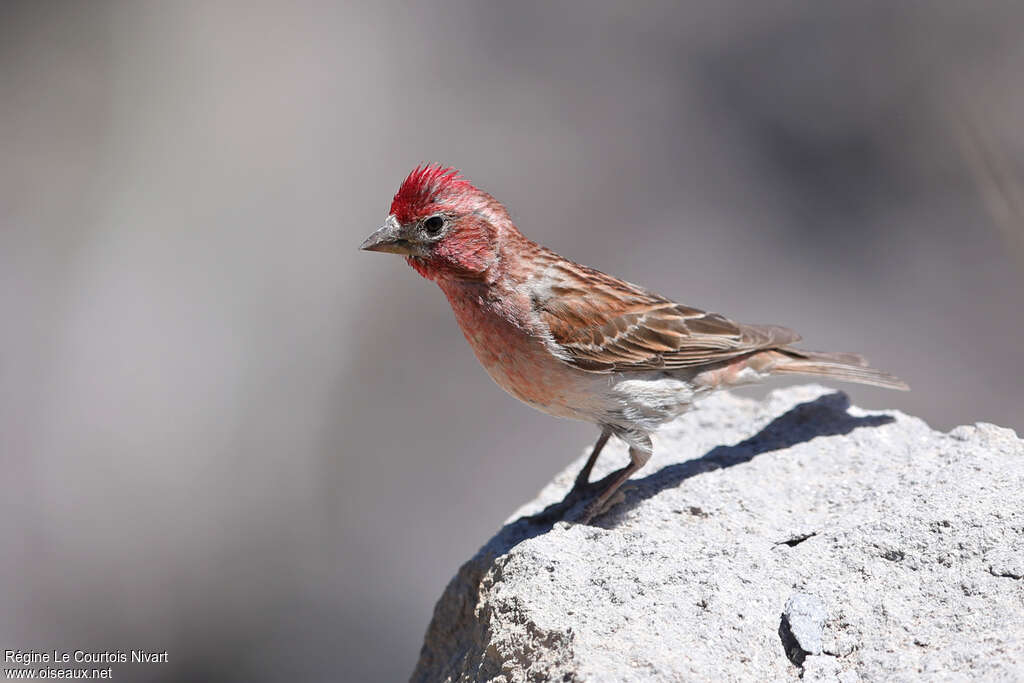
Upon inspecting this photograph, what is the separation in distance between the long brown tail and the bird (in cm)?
33

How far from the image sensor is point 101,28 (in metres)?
11.2

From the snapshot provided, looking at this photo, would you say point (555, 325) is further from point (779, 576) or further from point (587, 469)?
point (779, 576)

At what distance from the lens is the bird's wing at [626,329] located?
4.94 metres

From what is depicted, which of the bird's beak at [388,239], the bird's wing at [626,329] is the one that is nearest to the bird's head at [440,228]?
the bird's beak at [388,239]

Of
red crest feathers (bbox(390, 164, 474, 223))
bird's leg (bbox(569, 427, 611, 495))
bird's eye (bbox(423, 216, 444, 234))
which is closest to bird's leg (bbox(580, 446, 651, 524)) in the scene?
bird's leg (bbox(569, 427, 611, 495))

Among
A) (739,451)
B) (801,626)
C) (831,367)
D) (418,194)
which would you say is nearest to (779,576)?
(801,626)

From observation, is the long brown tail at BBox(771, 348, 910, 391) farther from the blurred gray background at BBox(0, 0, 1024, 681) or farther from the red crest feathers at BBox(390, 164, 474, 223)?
the blurred gray background at BBox(0, 0, 1024, 681)

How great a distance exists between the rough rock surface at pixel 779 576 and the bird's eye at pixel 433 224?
4.31 feet

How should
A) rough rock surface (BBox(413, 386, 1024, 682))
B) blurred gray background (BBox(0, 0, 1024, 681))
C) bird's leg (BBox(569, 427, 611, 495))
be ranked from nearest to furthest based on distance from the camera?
rough rock surface (BBox(413, 386, 1024, 682)) → bird's leg (BBox(569, 427, 611, 495)) → blurred gray background (BBox(0, 0, 1024, 681))

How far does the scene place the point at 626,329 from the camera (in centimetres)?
511

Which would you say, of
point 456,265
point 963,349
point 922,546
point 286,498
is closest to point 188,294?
point 286,498

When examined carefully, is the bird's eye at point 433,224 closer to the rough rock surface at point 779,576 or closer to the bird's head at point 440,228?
the bird's head at point 440,228

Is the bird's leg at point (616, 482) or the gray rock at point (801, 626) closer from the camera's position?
the gray rock at point (801, 626)

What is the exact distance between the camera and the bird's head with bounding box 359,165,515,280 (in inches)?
190
